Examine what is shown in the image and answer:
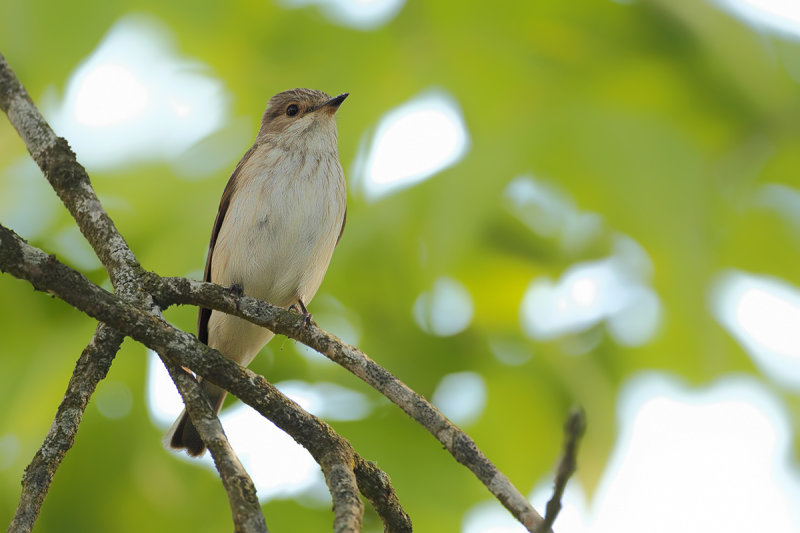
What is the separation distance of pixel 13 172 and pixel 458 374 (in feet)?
11.4

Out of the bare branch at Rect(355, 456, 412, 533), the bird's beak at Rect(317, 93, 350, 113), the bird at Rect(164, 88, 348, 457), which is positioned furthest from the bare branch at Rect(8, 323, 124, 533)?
the bird's beak at Rect(317, 93, 350, 113)

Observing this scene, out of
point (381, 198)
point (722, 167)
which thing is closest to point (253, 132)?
point (381, 198)

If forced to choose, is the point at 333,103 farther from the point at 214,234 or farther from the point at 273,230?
the point at 214,234

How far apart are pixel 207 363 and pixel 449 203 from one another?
291 centimetres

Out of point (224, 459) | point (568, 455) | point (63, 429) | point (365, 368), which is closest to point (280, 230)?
point (365, 368)

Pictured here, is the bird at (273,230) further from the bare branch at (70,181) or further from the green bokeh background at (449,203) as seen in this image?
the bare branch at (70,181)

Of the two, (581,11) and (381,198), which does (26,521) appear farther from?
(581,11)

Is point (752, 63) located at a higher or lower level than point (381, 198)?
higher

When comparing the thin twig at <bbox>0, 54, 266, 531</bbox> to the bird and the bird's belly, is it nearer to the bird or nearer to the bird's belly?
the bird

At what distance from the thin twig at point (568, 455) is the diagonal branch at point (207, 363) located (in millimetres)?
726

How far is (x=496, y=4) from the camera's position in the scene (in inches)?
237

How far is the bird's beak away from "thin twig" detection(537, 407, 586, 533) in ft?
14.5

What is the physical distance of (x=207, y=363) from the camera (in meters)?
2.83

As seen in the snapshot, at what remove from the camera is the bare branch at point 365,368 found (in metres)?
2.49
